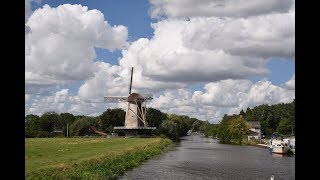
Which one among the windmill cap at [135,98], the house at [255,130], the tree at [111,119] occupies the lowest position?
the house at [255,130]

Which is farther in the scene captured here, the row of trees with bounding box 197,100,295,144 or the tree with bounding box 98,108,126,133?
the tree with bounding box 98,108,126,133

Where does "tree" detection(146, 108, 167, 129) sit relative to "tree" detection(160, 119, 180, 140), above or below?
above

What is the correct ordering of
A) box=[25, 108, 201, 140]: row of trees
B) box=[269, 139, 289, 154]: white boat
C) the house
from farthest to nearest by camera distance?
the house
box=[25, 108, 201, 140]: row of trees
box=[269, 139, 289, 154]: white boat

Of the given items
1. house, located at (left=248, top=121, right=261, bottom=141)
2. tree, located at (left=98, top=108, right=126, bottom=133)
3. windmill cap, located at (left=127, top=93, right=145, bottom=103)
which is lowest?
house, located at (left=248, top=121, right=261, bottom=141)

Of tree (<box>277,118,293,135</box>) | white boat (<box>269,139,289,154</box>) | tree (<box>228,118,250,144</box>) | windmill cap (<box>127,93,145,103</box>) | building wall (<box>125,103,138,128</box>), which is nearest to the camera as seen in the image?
white boat (<box>269,139,289,154</box>)

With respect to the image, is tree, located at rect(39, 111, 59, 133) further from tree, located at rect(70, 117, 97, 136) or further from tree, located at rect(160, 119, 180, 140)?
tree, located at rect(160, 119, 180, 140)

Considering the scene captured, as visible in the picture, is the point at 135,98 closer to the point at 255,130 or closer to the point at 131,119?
the point at 131,119

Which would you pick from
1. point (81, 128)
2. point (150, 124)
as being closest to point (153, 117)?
point (150, 124)

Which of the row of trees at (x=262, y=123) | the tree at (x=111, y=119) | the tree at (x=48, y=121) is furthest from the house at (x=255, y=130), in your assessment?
the tree at (x=48, y=121)

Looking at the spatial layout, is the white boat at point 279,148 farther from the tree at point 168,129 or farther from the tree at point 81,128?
the tree at point 81,128

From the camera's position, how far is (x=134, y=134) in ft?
323

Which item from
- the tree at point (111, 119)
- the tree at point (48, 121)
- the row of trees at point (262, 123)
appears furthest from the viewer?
the tree at point (48, 121)

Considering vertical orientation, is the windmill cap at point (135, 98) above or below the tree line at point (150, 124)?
above

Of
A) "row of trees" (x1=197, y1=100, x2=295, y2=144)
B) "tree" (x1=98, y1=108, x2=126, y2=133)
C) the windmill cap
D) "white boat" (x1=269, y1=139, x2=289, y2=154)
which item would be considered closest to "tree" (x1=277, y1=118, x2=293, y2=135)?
"row of trees" (x1=197, y1=100, x2=295, y2=144)
